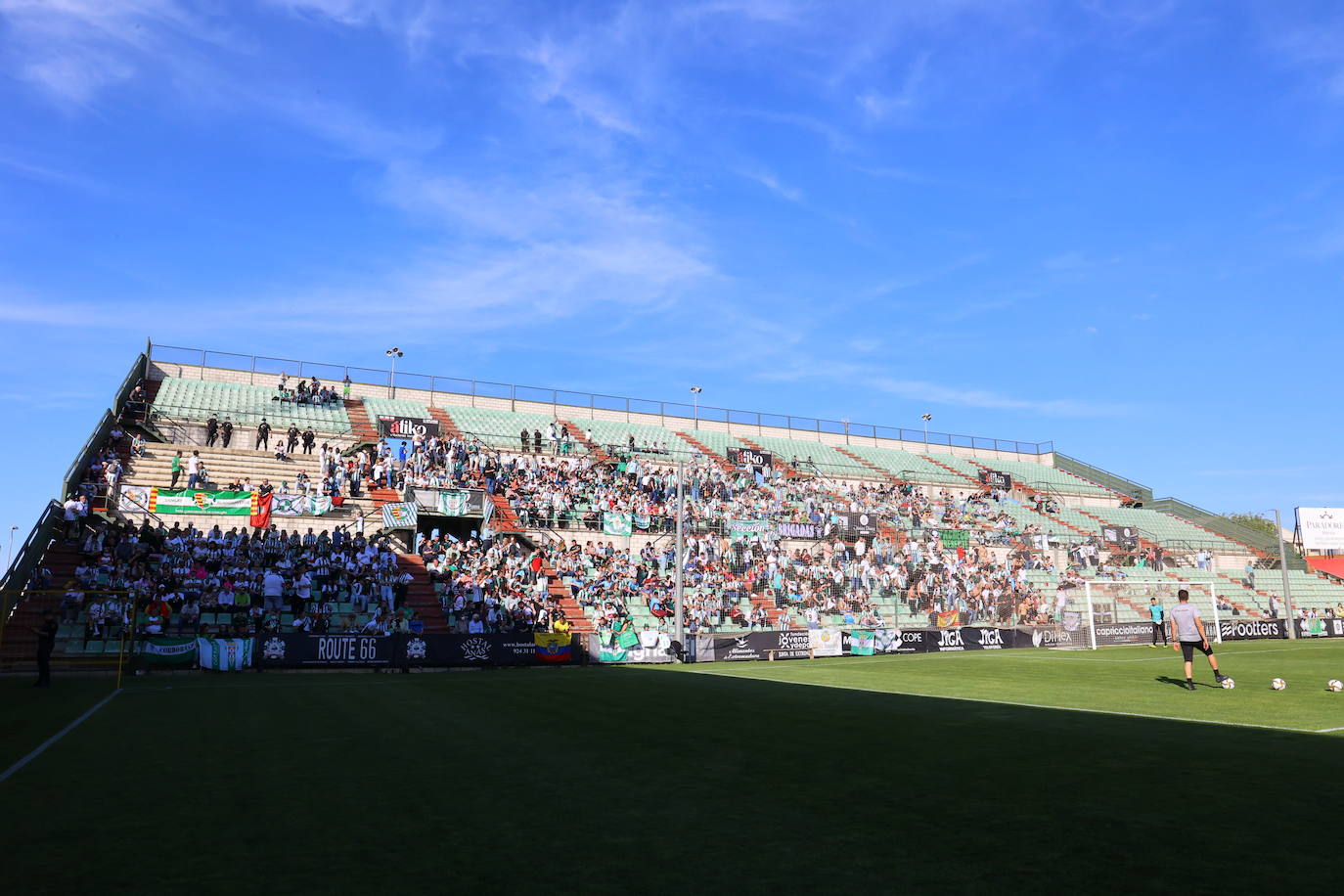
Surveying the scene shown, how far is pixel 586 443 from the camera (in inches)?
2019

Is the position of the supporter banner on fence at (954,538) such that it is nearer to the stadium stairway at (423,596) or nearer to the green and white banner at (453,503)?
the green and white banner at (453,503)

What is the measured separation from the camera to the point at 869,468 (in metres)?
59.6

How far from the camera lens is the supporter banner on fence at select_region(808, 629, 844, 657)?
114 ft

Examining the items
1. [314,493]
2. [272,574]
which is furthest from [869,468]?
[272,574]

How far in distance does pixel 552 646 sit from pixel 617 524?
1213 cm

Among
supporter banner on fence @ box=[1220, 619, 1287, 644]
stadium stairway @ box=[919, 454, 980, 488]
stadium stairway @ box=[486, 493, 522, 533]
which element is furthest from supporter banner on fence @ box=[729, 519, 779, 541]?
stadium stairway @ box=[919, 454, 980, 488]

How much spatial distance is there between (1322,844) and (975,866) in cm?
235

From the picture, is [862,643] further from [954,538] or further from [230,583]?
[230,583]

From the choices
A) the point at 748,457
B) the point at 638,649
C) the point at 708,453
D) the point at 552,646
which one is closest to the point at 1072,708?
the point at 552,646

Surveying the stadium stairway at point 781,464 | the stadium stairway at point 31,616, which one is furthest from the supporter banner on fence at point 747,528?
the stadium stairway at point 31,616

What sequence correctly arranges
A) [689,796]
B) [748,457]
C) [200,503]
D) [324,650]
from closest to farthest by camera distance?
[689,796] → [324,650] → [200,503] → [748,457]

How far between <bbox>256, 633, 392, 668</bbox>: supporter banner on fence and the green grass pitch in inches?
409

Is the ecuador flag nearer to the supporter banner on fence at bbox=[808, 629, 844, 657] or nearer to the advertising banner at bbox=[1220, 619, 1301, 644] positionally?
the supporter banner on fence at bbox=[808, 629, 844, 657]

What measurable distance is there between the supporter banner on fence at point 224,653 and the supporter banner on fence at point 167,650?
0.76 ft
